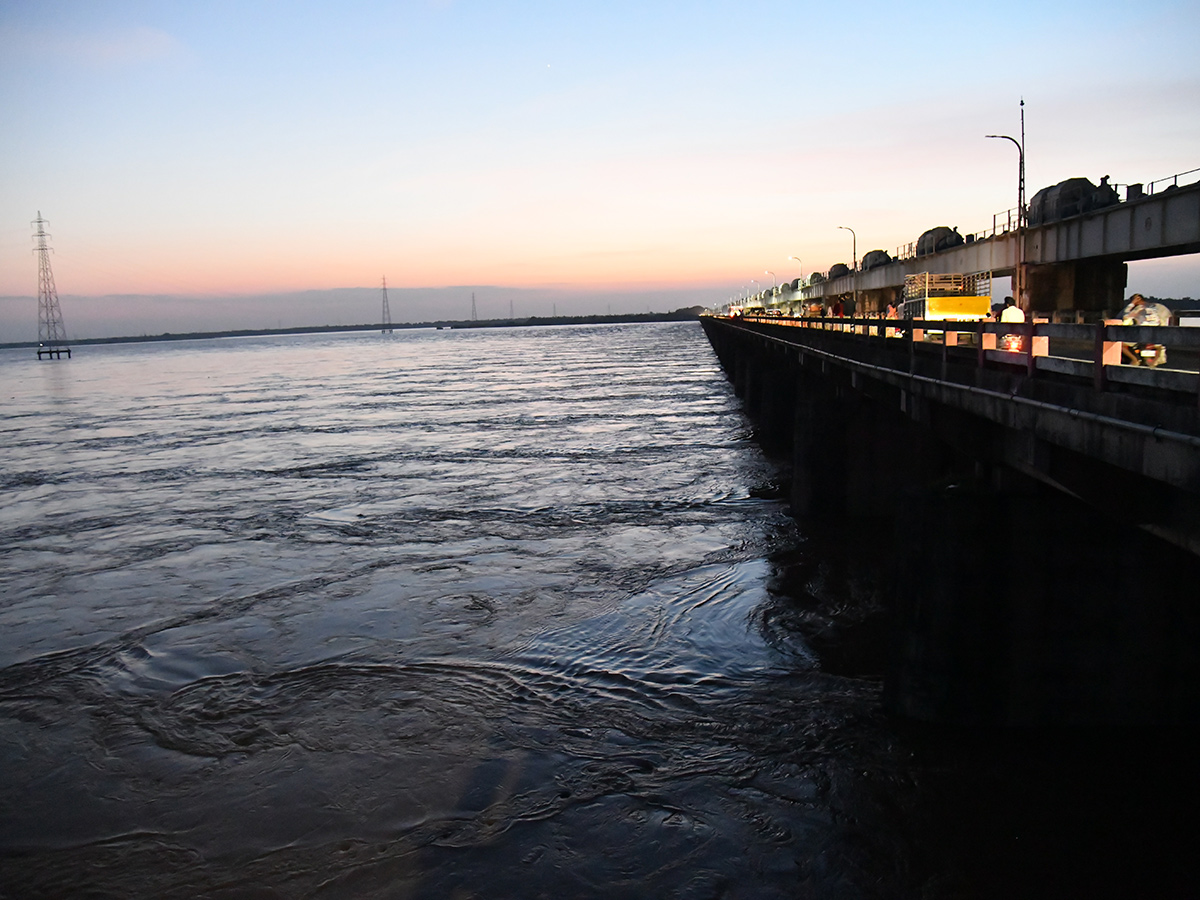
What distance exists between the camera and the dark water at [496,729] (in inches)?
353

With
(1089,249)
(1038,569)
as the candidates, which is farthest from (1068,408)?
(1089,249)

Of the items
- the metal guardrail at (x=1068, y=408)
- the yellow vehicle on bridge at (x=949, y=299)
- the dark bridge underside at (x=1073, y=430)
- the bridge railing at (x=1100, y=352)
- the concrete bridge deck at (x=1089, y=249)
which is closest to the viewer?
the metal guardrail at (x=1068, y=408)

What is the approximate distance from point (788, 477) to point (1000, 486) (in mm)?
17360

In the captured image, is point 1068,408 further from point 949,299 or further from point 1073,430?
point 949,299

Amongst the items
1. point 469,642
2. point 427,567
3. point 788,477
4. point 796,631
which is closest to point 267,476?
point 427,567

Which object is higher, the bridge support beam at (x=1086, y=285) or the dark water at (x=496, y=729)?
the bridge support beam at (x=1086, y=285)

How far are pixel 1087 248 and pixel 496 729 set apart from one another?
34.6 meters

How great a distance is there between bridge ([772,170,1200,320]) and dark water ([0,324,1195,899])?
17.5m

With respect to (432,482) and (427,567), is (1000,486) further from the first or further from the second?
(432,482)

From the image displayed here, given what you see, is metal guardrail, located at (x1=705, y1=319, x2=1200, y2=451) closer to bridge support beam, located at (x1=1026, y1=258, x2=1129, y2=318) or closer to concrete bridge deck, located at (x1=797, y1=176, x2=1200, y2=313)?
concrete bridge deck, located at (x1=797, y1=176, x2=1200, y2=313)

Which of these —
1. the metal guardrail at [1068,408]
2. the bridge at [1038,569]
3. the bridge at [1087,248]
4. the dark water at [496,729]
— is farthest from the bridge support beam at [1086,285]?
the bridge at [1038,569]

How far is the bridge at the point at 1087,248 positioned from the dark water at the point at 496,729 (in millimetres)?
17539

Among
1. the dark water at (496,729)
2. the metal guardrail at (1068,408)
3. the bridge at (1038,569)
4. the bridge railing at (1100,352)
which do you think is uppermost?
the bridge railing at (1100,352)

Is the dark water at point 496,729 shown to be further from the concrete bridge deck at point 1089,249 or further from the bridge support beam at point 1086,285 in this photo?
the bridge support beam at point 1086,285
